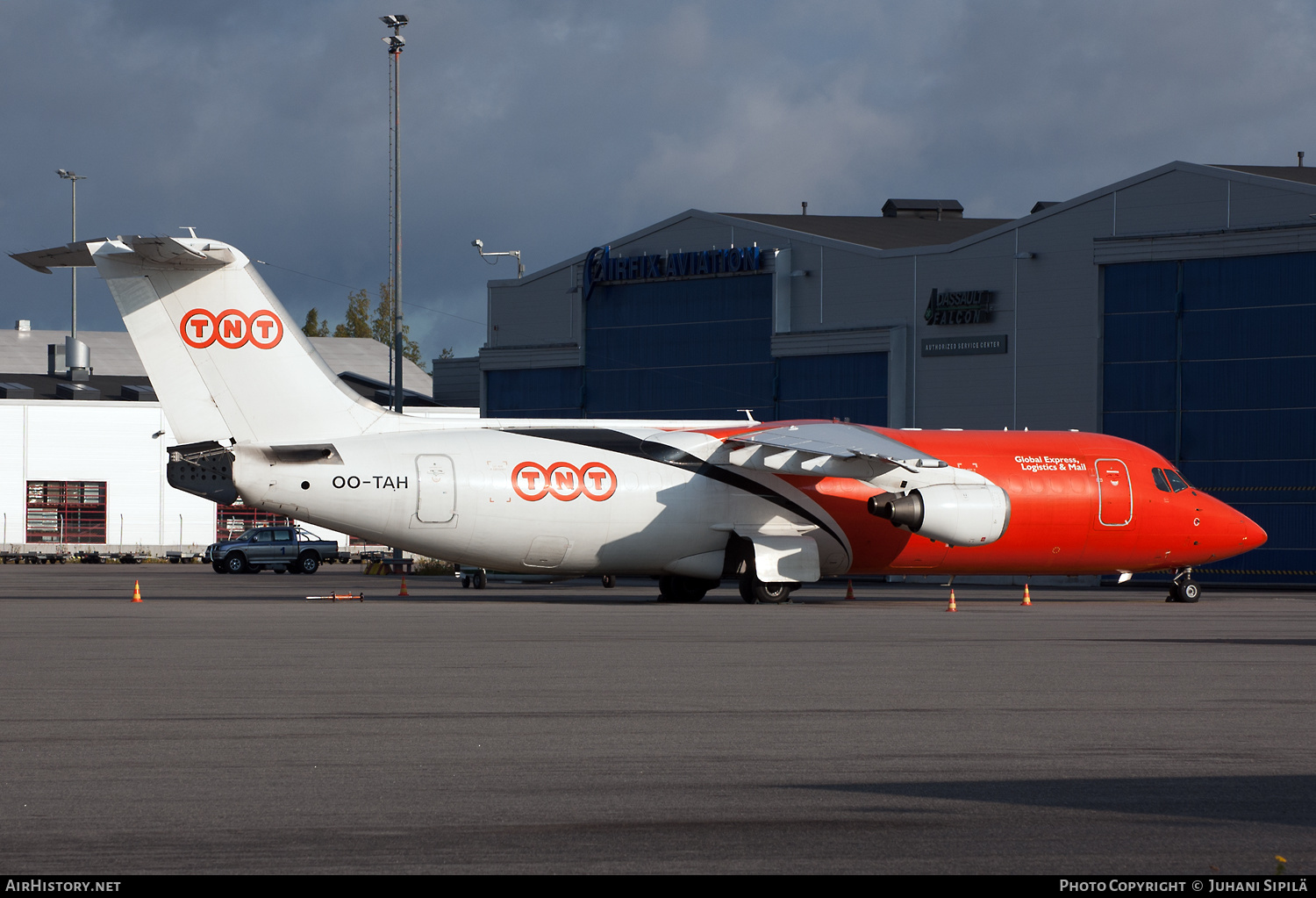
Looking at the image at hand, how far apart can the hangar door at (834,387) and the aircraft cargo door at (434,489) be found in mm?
26903

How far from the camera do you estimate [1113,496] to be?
105 ft

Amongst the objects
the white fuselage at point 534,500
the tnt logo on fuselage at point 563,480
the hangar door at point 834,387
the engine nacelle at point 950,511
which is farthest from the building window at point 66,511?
the engine nacelle at point 950,511

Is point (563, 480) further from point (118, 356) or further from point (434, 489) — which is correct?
point (118, 356)

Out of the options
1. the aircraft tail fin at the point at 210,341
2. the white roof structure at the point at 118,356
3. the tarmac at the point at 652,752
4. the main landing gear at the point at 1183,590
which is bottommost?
the main landing gear at the point at 1183,590

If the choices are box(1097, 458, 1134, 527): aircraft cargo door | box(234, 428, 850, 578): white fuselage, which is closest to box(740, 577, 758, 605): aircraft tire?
box(234, 428, 850, 578): white fuselage

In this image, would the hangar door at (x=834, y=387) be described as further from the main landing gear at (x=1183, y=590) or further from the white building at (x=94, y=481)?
the white building at (x=94, y=481)

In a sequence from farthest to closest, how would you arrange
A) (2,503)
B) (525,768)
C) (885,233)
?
(2,503) → (885,233) → (525,768)

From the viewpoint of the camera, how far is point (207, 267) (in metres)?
26.8

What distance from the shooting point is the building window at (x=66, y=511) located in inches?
2987

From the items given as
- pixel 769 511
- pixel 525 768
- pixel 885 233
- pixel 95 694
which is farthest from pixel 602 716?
pixel 885 233

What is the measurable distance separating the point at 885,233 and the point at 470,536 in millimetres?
35971

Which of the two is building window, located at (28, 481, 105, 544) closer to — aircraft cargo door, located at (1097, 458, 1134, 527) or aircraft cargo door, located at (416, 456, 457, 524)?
aircraft cargo door, located at (416, 456, 457, 524)

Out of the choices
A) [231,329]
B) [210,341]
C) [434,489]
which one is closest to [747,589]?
[434,489]

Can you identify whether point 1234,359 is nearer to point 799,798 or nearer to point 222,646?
point 222,646
